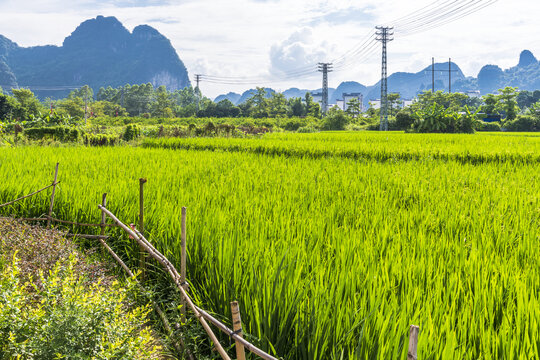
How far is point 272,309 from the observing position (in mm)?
1303

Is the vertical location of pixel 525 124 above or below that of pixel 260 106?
below

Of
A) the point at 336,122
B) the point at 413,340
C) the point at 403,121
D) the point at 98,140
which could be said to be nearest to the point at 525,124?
the point at 403,121

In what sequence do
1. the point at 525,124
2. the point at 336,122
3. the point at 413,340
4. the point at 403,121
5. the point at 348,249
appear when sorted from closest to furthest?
the point at 413,340
the point at 348,249
the point at 403,121
the point at 525,124
the point at 336,122

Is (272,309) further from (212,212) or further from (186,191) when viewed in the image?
(186,191)

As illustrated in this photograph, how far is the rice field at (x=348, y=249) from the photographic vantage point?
1.11 metres

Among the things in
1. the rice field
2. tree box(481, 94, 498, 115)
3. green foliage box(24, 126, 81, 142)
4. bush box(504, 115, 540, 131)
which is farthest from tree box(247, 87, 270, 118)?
the rice field

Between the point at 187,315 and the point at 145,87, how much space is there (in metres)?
93.1

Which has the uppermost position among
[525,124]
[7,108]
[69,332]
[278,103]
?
[278,103]

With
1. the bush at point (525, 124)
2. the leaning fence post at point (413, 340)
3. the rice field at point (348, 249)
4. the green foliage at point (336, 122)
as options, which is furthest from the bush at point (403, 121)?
the leaning fence post at point (413, 340)

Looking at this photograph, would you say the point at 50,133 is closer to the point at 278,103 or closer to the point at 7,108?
the point at 7,108

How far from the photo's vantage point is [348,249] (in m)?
1.75

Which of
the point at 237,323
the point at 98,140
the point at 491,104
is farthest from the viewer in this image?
the point at 491,104

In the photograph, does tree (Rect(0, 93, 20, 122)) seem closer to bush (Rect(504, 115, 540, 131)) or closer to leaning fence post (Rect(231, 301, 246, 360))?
leaning fence post (Rect(231, 301, 246, 360))

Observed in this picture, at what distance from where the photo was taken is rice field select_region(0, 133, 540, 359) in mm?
1113
